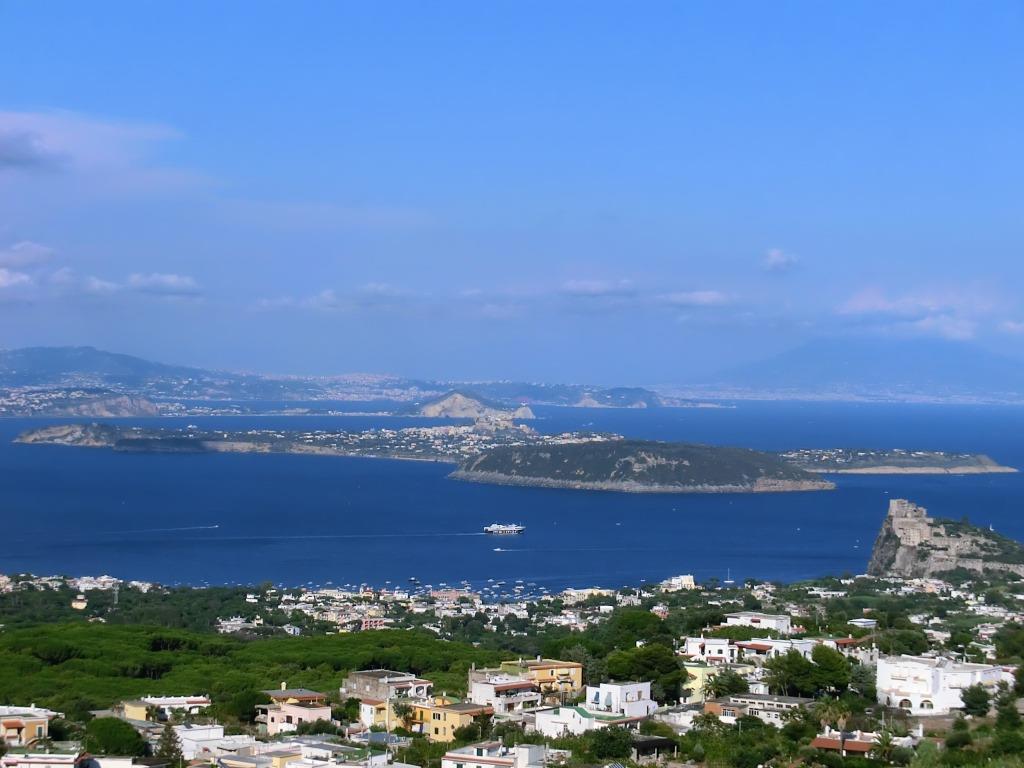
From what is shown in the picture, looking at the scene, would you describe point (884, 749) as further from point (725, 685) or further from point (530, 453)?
point (530, 453)

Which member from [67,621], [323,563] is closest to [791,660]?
[67,621]

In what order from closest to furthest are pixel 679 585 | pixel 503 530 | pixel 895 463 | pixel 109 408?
pixel 679 585 < pixel 503 530 < pixel 895 463 < pixel 109 408

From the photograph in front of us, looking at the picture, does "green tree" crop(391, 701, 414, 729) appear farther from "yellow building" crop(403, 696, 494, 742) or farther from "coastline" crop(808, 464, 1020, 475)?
"coastline" crop(808, 464, 1020, 475)

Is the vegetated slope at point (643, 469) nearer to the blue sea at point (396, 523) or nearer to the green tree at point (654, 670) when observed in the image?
the blue sea at point (396, 523)

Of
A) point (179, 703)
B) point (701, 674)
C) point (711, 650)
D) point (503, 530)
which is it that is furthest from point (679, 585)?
point (179, 703)

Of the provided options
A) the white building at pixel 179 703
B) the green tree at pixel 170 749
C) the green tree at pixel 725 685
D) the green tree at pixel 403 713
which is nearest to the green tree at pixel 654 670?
the green tree at pixel 725 685
